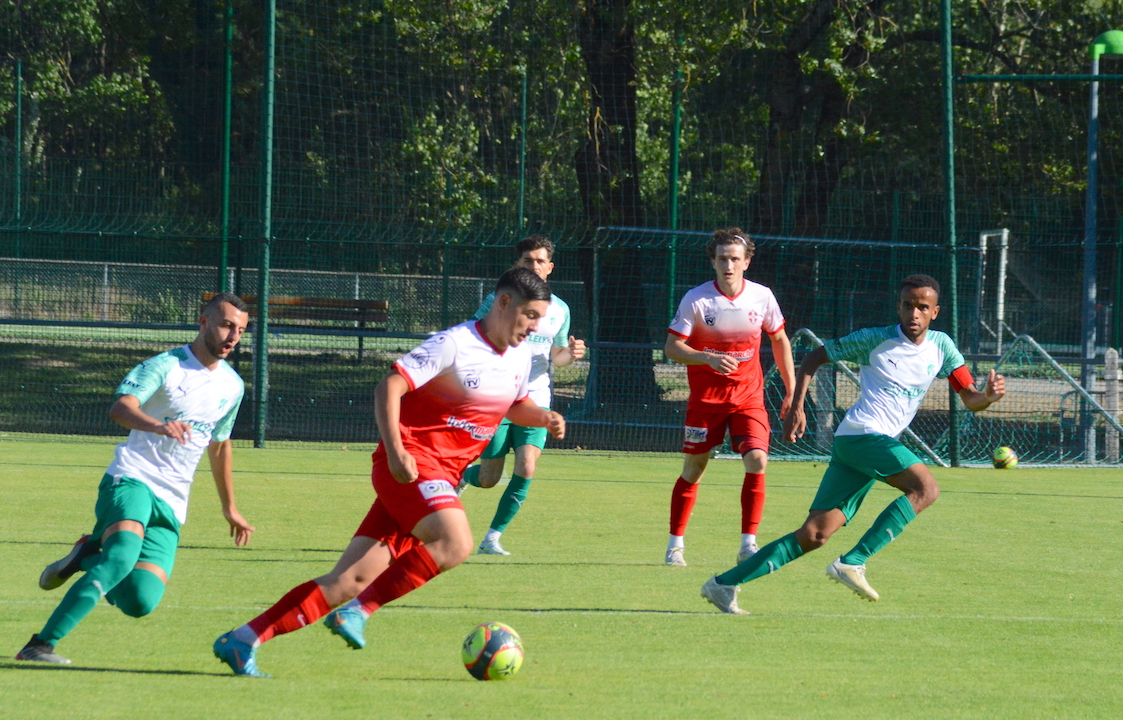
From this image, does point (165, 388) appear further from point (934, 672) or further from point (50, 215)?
point (50, 215)

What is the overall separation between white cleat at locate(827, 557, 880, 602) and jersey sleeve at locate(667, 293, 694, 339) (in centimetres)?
200

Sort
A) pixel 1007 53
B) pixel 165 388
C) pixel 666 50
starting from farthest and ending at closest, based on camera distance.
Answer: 1. pixel 1007 53
2. pixel 666 50
3. pixel 165 388

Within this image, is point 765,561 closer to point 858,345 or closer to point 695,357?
point 858,345

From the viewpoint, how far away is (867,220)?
1903 centimetres

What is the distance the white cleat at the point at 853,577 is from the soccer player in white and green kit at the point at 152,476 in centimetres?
279

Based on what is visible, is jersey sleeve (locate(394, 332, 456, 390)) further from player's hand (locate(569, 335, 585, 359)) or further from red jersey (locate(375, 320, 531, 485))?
player's hand (locate(569, 335, 585, 359))

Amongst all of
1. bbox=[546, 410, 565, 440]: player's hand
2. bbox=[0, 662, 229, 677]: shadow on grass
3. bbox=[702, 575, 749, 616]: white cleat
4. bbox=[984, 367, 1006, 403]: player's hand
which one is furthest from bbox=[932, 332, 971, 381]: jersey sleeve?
bbox=[0, 662, 229, 677]: shadow on grass

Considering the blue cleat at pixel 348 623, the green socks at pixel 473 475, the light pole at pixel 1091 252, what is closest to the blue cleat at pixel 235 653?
the blue cleat at pixel 348 623

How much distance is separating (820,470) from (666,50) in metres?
6.29

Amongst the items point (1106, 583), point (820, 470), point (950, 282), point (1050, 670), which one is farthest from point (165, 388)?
point (950, 282)

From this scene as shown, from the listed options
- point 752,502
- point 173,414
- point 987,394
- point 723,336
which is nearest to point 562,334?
point 723,336

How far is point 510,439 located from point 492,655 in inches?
141

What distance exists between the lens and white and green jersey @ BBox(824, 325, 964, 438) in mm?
6527

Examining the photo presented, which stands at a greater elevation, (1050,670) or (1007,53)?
(1007,53)
